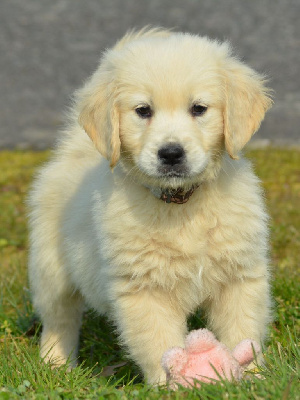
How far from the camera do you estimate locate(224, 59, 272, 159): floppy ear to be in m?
3.20

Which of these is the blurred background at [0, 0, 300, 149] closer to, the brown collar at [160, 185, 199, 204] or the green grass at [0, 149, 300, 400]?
the green grass at [0, 149, 300, 400]

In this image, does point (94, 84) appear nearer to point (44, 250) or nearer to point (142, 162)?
point (142, 162)

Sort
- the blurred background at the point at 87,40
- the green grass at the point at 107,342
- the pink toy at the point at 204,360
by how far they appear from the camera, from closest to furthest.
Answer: the green grass at the point at 107,342
the pink toy at the point at 204,360
the blurred background at the point at 87,40

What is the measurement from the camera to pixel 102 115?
3.34 metres

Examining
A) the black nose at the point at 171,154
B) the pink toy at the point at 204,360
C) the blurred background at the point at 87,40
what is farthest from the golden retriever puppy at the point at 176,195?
the blurred background at the point at 87,40

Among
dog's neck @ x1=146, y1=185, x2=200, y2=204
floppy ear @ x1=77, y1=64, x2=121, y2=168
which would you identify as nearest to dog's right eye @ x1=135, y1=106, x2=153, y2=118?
floppy ear @ x1=77, y1=64, x2=121, y2=168

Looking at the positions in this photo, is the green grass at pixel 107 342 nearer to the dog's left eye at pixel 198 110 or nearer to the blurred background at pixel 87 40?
the dog's left eye at pixel 198 110

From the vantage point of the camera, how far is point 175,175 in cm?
309

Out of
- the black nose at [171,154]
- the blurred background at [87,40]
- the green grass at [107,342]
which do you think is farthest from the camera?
the blurred background at [87,40]

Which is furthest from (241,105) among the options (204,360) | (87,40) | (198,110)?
(87,40)

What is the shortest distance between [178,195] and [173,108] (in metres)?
0.43

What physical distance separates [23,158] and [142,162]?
624 centimetres

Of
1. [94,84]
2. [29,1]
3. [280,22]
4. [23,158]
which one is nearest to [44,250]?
[94,84]

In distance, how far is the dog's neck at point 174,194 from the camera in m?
3.29
